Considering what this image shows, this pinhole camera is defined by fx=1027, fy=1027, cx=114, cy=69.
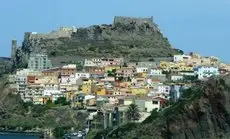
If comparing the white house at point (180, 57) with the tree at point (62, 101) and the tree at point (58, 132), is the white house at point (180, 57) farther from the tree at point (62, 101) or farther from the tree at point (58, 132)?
the tree at point (58, 132)

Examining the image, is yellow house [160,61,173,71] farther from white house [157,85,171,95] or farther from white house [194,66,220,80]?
white house [157,85,171,95]

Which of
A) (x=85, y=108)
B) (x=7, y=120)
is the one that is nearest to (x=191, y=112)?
(x=85, y=108)

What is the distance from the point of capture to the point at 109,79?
9138 cm

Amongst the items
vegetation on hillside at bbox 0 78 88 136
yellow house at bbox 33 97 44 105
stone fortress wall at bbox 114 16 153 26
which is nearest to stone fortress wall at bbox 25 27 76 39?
stone fortress wall at bbox 114 16 153 26

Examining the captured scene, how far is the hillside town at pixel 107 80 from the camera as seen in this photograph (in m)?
80.9

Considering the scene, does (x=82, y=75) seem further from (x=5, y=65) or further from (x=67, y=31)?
(x=5, y=65)

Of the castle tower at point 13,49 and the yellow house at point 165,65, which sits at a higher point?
the castle tower at point 13,49

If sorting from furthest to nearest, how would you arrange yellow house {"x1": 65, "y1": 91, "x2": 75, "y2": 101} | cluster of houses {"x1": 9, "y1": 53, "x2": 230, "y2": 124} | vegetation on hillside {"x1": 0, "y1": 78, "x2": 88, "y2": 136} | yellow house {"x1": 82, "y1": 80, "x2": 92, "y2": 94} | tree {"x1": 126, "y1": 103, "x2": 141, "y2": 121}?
yellow house {"x1": 82, "y1": 80, "x2": 92, "y2": 94} < yellow house {"x1": 65, "y1": 91, "x2": 75, "y2": 101} < cluster of houses {"x1": 9, "y1": 53, "x2": 230, "y2": 124} < vegetation on hillside {"x1": 0, "y1": 78, "x2": 88, "y2": 136} < tree {"x1": 126, "y1": 103, "x2": 141, "y2": 121}

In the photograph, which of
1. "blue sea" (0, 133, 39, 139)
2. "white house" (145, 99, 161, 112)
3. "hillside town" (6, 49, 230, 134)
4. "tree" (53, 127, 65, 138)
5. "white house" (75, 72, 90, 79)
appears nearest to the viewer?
"white house" (145, 99, 161, 112)

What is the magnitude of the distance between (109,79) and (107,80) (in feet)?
1.57

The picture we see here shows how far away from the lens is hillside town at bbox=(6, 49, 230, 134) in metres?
80.9

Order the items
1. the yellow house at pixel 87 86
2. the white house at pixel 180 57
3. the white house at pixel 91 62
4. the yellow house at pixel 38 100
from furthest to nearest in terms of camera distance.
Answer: the white house at pixel 180 57
the white house at pixel 91 62
the yellow house at pixel 38 100
the yellow house at pixel 87 86

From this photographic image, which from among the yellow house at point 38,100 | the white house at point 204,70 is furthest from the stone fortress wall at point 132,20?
the yellow house at point 38,100

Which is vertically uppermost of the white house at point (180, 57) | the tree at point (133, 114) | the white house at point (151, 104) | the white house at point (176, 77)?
the white house at point (180, 57)
